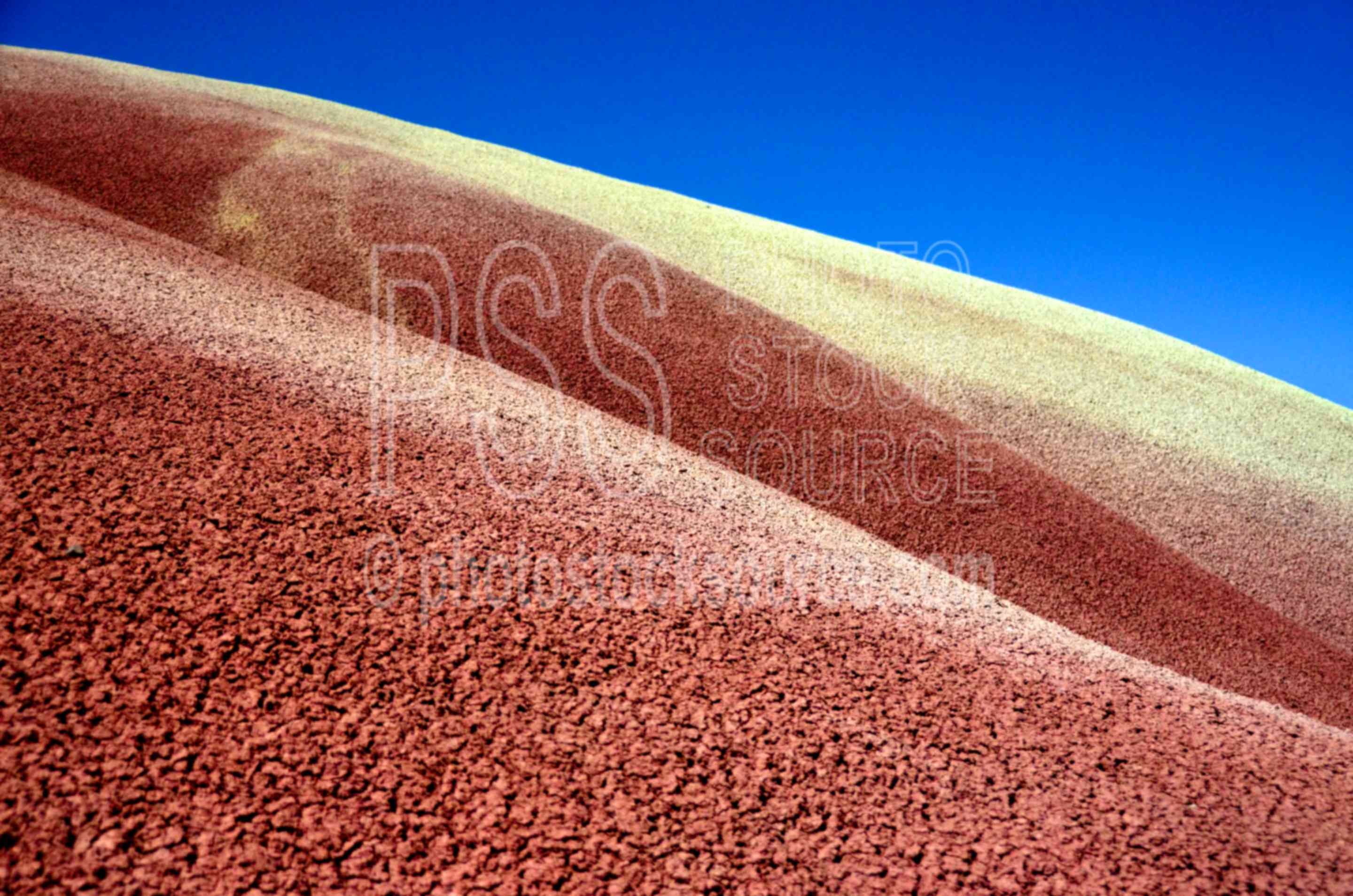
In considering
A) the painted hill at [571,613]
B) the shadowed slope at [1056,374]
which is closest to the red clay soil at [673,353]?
the painted hill at [571,613]

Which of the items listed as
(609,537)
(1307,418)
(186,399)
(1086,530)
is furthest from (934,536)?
(1307,418)

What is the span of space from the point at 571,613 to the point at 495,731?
3.43 feet

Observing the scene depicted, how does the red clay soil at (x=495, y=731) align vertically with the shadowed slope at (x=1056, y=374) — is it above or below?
below

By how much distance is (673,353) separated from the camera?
11.9 m

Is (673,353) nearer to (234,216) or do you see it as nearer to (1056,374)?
(234,216)

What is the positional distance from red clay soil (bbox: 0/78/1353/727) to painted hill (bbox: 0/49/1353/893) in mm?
90

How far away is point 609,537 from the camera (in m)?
5.75

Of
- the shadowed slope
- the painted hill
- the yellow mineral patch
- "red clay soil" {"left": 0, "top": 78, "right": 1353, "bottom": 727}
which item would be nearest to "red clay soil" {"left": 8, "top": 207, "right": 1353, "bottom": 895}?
the painted hill

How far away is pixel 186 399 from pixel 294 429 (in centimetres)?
A: 86

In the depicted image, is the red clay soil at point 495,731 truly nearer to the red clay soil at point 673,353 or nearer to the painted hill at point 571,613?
the painted hill at point 571,613

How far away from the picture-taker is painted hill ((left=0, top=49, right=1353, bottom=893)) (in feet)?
10.9

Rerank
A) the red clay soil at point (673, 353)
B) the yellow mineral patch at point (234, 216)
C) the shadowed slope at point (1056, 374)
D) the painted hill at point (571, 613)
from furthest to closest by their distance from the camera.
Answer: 1. the yellow mineral patch at point (234, 216)
2. the shadowed slope at point (1056, 374)
3. the red clay soil at point (673, 353)
4. the painted hill at point (571, 613)

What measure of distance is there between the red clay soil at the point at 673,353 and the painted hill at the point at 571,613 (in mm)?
90

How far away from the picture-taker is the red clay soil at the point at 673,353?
916 centimetres
